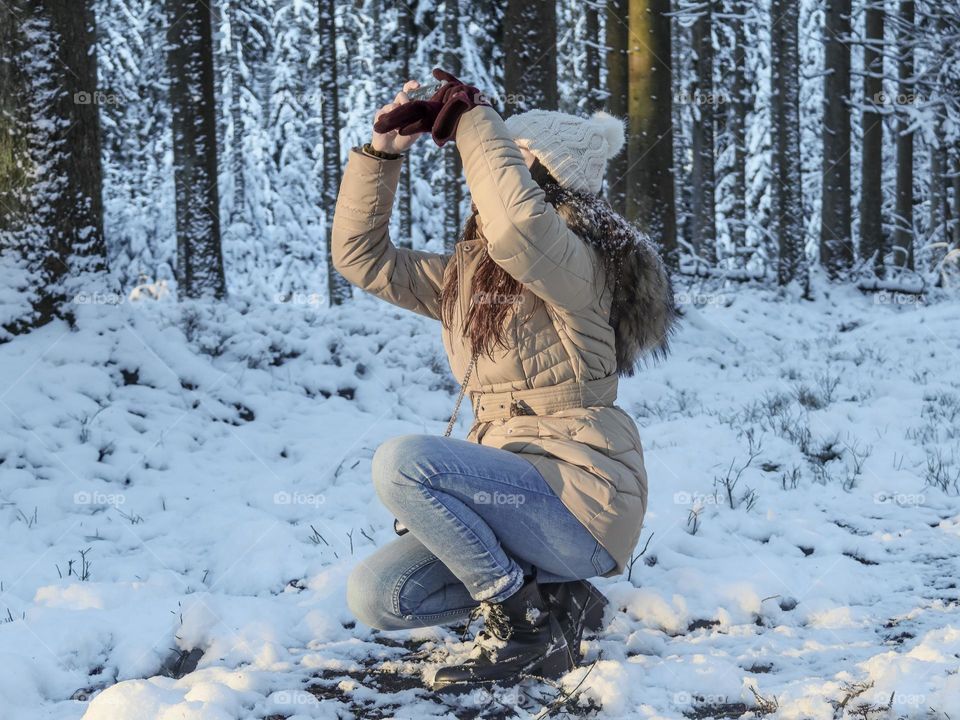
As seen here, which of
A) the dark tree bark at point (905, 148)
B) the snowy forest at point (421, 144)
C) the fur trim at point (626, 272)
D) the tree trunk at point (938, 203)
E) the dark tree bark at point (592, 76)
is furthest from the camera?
the tree trunk at point (938, 203)

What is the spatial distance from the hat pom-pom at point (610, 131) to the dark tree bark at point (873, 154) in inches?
565

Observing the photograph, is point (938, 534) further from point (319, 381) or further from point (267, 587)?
point (319, 381)

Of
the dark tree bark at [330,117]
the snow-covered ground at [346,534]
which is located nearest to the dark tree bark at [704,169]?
the dark tree bark at [330,117]

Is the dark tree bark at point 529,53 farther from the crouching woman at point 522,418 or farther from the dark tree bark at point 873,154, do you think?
the dark tree bark at point 873,154

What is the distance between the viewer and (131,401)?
602 cm

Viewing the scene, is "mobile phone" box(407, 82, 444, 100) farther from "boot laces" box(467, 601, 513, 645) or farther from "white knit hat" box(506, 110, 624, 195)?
"boot laces" box(467, 601, 513, 645)

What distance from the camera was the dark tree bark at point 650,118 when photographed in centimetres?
1089

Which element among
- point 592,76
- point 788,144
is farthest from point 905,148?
point 592,76

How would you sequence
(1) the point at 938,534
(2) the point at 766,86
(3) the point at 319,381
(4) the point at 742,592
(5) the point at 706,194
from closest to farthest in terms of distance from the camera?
1. (4) the point at 742,592
2. (1) the point at 938,534
3. (3) the point at 319,381
4. (5) the point at 706,194
5. (2) the point at 766,86

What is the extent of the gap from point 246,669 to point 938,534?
3198 mm

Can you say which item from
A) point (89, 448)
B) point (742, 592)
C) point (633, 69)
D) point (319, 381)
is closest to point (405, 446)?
point (742, 592)

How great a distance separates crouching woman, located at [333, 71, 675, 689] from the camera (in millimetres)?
2812

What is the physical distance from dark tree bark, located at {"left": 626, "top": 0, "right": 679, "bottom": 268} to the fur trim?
8108 millimetres

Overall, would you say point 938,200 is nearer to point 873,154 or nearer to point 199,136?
point 873,154
